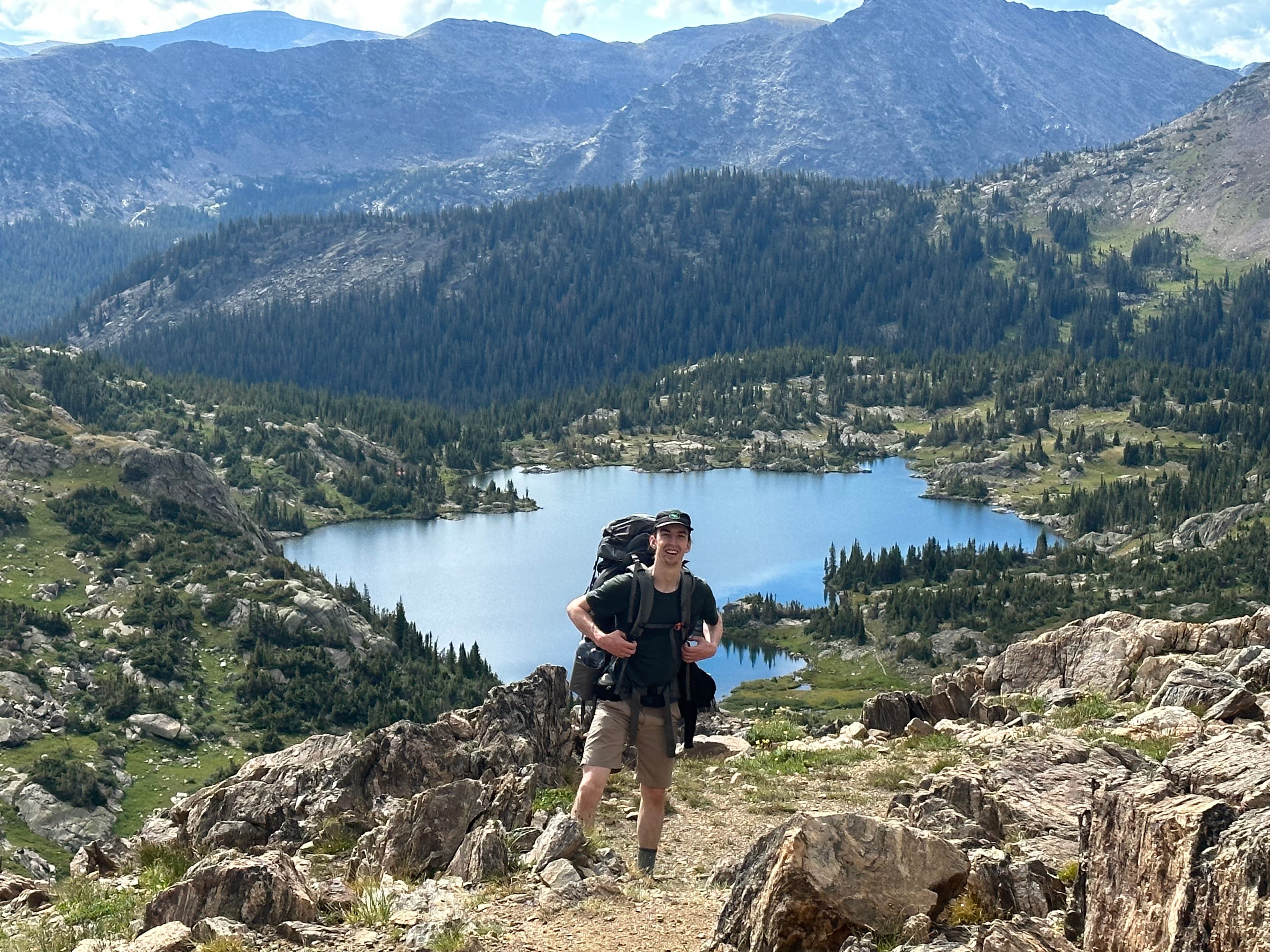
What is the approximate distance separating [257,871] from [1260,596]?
425 feet

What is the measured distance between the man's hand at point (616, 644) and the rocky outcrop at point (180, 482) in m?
132

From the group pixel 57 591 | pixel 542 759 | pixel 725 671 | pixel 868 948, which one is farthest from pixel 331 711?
pixel 868 948

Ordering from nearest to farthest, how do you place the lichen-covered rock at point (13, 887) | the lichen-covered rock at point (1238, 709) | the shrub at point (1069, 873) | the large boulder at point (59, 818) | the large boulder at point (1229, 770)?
1. the large boulder at point (1229, 770)
2. the shrub at point (1069, 873)
3. the lichen-covered rock at point (13, 887)
4. the lichen-covered rock at point (1238, 709)
5. the large boulder at point (59, 818)

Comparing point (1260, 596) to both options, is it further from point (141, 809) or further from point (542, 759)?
point (542, 759)

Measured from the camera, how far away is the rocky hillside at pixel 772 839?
1484 centimetres

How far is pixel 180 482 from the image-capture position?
148 metres

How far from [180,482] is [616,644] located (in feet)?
445

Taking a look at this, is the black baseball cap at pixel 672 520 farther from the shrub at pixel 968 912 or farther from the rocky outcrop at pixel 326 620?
the rocky outcrop at pixel 326 620

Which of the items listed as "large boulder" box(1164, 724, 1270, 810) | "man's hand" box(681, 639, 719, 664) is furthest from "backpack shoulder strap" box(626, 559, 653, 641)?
"large boulder" box(1164, 724, 1270, 810)

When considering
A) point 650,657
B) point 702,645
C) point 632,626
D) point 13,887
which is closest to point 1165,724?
point 702,645

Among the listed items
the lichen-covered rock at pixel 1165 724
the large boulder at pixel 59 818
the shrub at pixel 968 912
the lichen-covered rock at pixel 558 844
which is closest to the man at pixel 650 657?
the lichen-covered rock at pixel 558 844

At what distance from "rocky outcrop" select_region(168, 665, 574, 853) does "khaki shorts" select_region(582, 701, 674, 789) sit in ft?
26.6

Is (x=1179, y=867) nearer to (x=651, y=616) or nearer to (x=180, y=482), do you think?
(x=651, y=616)

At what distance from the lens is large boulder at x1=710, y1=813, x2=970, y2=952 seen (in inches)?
637
